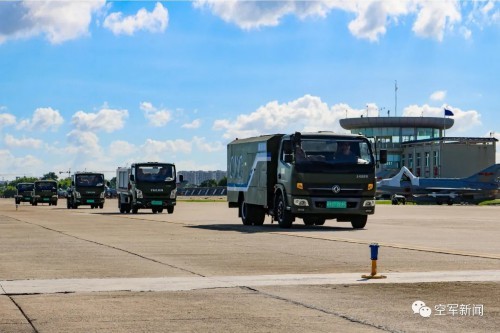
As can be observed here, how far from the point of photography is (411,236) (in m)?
25.1

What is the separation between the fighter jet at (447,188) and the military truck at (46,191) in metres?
34.1

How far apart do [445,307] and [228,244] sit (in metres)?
11.7

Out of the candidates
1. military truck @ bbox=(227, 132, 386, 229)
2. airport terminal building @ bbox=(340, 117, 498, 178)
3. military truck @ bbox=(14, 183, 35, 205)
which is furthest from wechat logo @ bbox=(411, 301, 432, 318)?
airport terminal building @ bbox=(340, 117, 498, 178)

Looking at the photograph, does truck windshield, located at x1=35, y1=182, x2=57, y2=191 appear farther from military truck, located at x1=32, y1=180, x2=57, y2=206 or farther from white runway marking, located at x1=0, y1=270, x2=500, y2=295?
white runway marking, located at x1=0, y1=270, x2=500, y2=295

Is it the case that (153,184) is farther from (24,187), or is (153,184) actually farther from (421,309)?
(24,187)

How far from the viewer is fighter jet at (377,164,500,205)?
305ft

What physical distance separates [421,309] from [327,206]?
750 inches

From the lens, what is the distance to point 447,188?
309 feet

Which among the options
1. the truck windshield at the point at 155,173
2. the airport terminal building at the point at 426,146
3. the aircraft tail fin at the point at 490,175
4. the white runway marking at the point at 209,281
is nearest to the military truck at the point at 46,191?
the truck windshield at the point at 155,173

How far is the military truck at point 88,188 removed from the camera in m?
64.7

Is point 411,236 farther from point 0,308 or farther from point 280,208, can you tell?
point 0,308

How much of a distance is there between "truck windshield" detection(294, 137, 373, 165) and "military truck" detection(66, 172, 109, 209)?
3852 centimetres

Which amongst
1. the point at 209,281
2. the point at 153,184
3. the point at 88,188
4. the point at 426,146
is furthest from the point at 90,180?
the point at 426,146

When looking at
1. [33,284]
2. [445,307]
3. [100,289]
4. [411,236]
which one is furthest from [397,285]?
[411,236]
